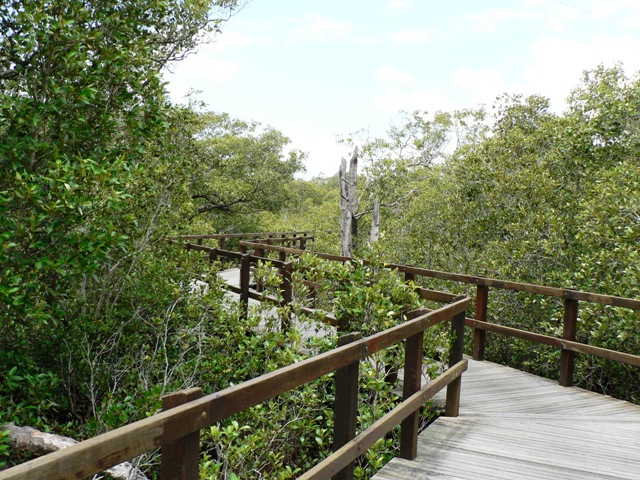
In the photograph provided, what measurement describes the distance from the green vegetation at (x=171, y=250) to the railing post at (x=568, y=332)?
2.65ft

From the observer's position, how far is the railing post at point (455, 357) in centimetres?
482

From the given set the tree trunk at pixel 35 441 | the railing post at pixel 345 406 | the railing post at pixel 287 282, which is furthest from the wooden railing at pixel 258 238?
the railing post at pixel 345 406

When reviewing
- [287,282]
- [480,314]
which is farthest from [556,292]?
[287,282]

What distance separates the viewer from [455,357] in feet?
15.9

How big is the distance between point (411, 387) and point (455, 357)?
999 millimetres

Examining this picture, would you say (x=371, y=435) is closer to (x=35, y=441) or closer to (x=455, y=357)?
(x=455, y=357)

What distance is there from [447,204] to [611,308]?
7.11 meters

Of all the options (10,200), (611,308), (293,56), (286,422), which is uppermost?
(293,56)

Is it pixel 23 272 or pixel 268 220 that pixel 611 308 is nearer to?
pixel 23 272

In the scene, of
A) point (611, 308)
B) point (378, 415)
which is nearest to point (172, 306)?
point (378, 415)

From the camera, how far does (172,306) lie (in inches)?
321

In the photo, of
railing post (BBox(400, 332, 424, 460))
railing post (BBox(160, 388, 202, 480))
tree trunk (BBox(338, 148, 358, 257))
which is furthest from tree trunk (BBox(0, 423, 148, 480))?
tree trunk (BBox(338, 148, 358, 257))

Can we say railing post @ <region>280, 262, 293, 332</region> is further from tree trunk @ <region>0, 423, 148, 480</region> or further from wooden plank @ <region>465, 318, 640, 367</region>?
tree trunk @ <region>0, 423, 148, 480</region>

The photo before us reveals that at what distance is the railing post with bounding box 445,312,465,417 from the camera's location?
4.82 m
